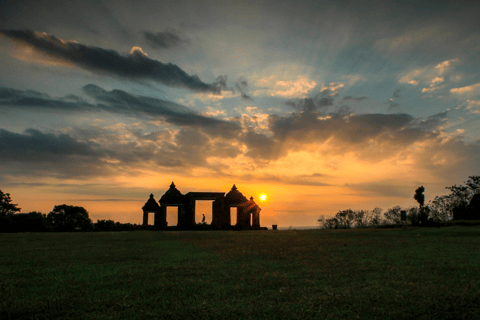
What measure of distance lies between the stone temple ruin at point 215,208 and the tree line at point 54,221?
491 centimetres

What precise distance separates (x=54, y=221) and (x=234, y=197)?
122ft

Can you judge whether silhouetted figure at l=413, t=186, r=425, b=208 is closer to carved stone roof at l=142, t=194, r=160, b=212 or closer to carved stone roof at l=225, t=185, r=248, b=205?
carved stone roof at l=225, t=185, r=248, b=205

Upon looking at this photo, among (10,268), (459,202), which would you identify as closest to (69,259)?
(10,268)

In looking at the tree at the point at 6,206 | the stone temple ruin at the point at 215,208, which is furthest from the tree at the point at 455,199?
the tree at the point at 6,206

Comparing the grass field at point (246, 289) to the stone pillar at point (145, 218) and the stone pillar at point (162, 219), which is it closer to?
the stone pillar at point (162, 219)

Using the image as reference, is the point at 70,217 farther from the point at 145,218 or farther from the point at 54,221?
the point at 145,218

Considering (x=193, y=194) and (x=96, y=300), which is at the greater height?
(x=193, y=194)

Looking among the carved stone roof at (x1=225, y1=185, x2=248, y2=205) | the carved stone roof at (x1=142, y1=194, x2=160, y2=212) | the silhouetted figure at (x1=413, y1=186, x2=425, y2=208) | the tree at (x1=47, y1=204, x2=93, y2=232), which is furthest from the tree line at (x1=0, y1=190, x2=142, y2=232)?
the silhouetted figure at (x1=413, y1=186, x2=425, y2=208)

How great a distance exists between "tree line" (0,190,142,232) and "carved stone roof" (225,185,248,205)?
45.1 feet

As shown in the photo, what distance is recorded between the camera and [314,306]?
19.2 ft

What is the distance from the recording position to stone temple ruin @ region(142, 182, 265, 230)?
44.2 meters

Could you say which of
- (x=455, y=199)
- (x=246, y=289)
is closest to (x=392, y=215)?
(x=455, y=199)

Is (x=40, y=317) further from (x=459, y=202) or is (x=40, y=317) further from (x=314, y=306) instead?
(x=459, y=202)

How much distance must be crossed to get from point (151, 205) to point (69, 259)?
3507 centimetres
